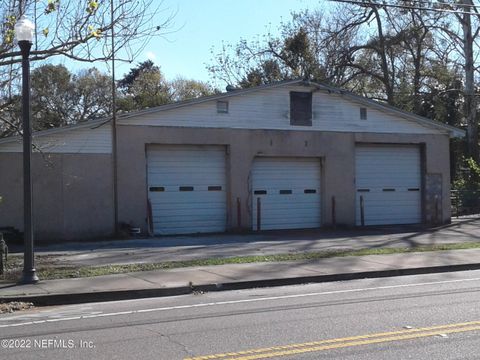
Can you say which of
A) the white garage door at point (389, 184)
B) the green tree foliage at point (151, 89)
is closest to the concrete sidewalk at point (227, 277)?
the white garage door at point (389, 184)

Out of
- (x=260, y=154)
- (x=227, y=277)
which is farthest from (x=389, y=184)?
(x=227, y=277)

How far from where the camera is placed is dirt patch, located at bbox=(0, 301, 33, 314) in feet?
30.9

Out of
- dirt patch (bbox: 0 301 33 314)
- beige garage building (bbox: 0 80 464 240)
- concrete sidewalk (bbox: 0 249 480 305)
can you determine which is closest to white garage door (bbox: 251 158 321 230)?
beige garage building (bbox: 0 80 464 240)

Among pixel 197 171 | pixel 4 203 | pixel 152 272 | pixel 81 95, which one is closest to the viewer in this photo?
pixel 152 272

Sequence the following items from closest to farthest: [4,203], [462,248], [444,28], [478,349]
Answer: [478,349], [462,248], [4,203], [444,28]

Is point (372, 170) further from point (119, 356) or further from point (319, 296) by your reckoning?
point (119, 356)

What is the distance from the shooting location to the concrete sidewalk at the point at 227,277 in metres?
10.4

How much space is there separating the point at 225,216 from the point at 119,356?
15996mm

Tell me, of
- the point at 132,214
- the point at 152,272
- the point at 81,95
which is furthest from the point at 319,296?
the point at 81,95

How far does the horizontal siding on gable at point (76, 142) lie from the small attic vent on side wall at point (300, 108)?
7.05 metres

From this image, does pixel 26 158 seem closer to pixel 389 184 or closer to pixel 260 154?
pixel 260 154

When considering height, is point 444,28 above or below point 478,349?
above

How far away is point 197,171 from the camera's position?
72.3 ft

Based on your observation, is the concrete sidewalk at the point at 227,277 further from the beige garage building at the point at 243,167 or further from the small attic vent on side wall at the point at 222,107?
the small attic vent on side wall at the point at 222,107
